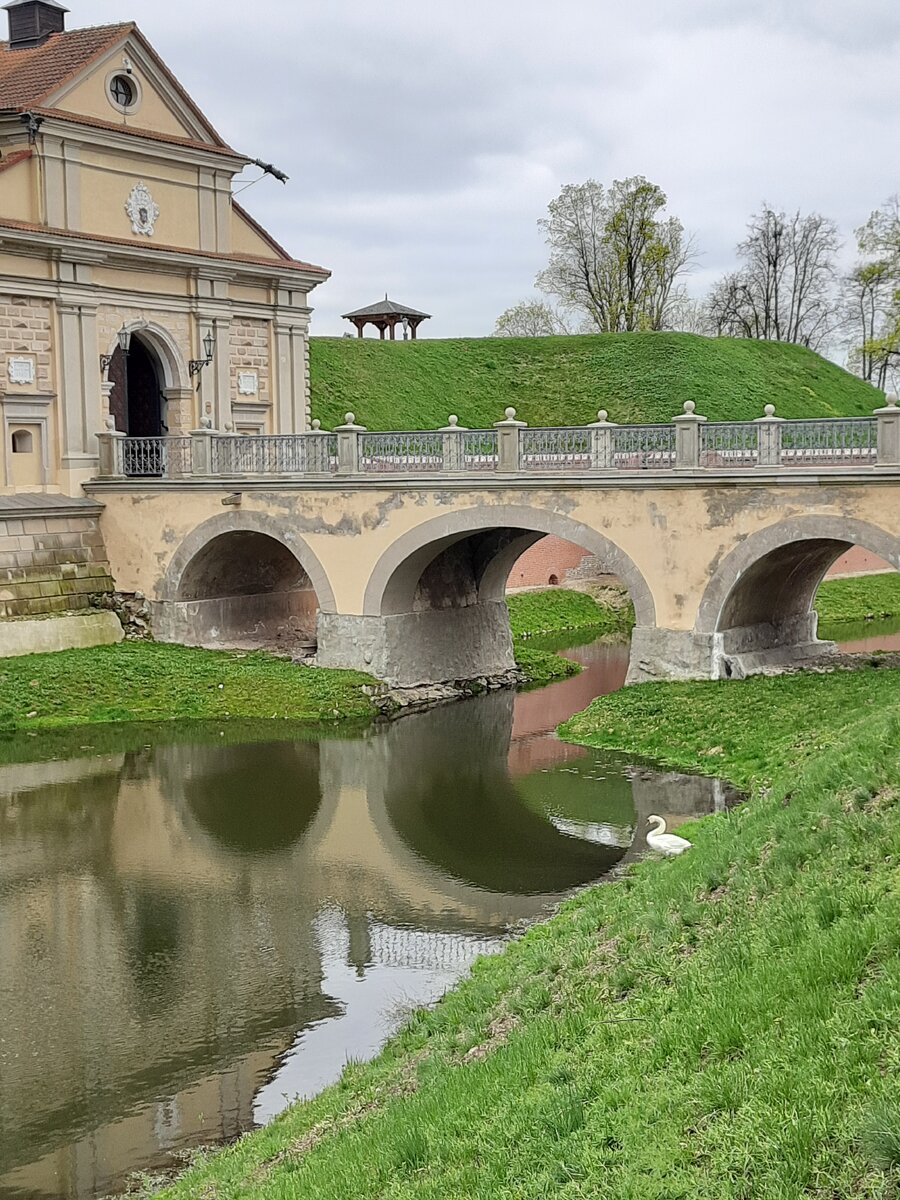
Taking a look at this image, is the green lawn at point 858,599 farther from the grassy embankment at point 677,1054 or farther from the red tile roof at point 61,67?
the grassy embankment at point 677,1054

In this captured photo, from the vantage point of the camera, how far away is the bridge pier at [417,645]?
24391mm

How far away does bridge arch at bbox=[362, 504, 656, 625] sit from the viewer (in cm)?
2155

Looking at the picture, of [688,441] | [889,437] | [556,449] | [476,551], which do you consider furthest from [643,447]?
[476,551]

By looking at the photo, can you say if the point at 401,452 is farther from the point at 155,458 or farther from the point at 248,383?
the point at 248,383

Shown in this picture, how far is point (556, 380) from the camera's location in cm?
5059

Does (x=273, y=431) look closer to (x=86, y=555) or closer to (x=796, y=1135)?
(x=86, y=555)

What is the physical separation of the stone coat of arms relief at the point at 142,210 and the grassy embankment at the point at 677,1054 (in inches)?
816

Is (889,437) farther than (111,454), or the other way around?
(111,454)

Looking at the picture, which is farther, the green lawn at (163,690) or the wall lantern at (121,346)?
the wall lantern at (121,346)

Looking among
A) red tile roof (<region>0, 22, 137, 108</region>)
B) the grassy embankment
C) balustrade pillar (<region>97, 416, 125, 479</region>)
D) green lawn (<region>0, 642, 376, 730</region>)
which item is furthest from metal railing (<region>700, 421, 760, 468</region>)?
red tile roof (<region>0, 22, 137, 108</region>)

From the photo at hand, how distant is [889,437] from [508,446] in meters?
6.11

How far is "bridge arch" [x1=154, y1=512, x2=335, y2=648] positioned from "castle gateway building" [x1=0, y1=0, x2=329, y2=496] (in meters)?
2.97

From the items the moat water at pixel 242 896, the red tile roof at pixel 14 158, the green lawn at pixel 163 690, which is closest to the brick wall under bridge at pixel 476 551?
the green lawn at pixel 163 690

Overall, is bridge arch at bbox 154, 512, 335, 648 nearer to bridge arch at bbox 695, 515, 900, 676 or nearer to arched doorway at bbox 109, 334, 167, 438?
arched doorway at bbox 109, 334, 167, 438
